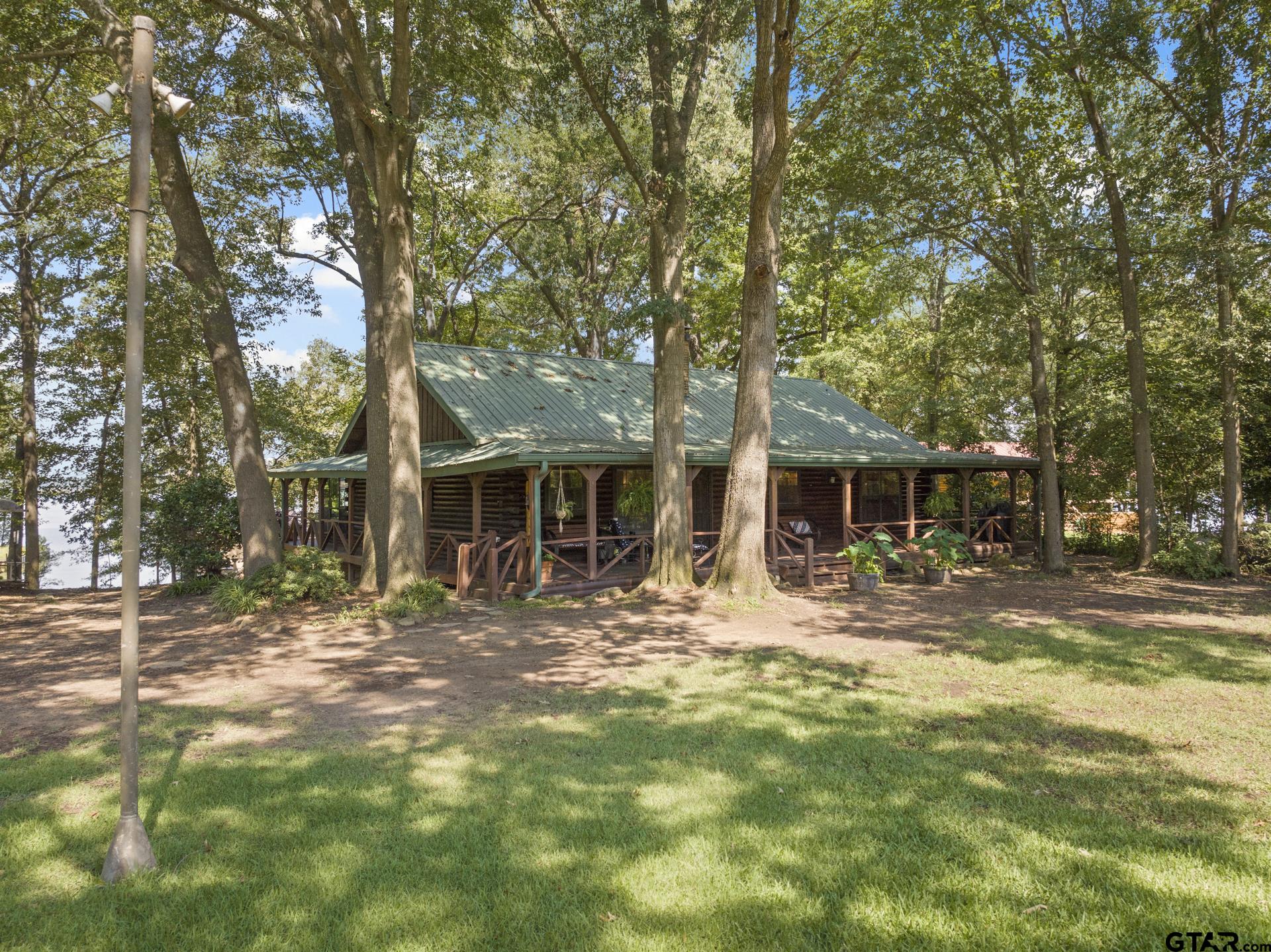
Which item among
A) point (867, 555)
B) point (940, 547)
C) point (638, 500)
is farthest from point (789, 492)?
point (638, 500)

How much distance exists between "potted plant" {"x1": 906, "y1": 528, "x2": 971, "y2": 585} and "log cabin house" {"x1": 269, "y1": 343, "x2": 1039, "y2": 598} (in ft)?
2.79

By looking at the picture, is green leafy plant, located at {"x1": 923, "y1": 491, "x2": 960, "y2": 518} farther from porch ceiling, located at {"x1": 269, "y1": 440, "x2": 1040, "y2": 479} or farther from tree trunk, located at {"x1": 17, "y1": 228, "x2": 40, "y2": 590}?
tree trunk, located at {"x1": 17, "y1": 228, "x2": 40, "y2": 590}

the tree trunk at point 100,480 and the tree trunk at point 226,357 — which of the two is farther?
the tree trunk at point 100,480

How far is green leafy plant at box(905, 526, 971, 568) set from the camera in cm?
1545

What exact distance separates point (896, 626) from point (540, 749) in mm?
6644

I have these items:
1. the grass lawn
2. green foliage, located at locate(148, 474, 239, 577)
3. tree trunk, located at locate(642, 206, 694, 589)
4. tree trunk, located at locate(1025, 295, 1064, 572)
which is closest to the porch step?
tree trunk, located at locate(642, 206, 694, 589)

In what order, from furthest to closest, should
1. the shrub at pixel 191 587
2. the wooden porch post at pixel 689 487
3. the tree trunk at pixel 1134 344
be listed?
the tree trunk at pixel 1134 344 < the shrub at pixel 191 587 < the wooden porch post at pixel 689 487

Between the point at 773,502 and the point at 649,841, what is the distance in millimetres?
12871

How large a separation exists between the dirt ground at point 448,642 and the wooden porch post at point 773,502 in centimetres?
157

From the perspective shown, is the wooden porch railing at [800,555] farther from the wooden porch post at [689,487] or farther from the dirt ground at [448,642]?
the wooden porch post at [689,487]

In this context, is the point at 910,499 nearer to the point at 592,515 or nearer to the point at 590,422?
the point at 590,422

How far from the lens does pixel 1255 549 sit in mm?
16734

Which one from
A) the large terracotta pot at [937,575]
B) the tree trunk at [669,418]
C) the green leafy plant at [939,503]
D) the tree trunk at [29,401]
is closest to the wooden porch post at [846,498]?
the large terracotta pot at [937,575]

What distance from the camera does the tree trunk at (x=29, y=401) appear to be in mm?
20172
